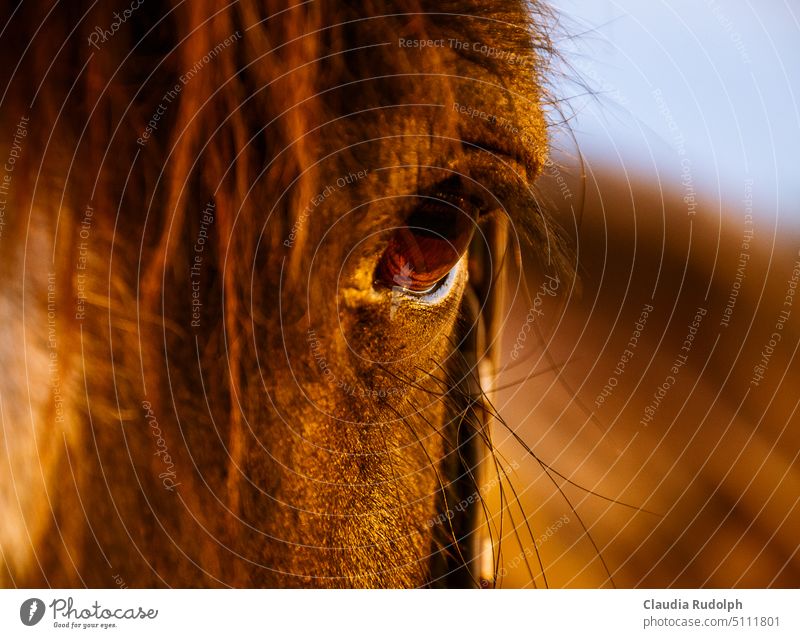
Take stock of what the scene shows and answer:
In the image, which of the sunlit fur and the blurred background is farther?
the blurred background

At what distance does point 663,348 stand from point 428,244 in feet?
1.88

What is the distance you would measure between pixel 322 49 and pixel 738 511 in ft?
3.14

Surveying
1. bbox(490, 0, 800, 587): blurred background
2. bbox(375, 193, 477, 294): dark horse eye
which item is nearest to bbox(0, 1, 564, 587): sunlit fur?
bbox(375, 193, 477, 294): dark horse eye

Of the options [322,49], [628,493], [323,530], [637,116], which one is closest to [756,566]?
[628,493]

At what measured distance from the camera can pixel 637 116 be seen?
682 mm

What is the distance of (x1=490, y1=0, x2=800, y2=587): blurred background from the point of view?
682 millimetres

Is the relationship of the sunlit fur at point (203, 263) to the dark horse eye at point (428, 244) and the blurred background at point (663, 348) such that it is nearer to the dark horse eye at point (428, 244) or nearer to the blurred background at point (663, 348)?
the dark horse eye at point (428, 244)

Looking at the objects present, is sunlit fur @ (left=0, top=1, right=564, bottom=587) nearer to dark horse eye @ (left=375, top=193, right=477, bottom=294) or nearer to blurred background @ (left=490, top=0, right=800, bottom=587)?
dark horse eye @ (left=375, top=193, right=477, bottom=294)

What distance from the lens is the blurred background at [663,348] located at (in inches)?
26.9

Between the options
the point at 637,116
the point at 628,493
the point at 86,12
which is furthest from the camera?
the point at 628,493

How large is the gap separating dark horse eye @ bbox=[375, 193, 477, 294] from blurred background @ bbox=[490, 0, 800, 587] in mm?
169

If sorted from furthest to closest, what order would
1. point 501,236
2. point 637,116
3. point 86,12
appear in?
point 637,116
point 501,236
point 86,12

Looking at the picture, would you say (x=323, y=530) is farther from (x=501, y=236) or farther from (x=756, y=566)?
(x=756, y=566)

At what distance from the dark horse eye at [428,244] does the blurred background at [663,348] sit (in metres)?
0.17
